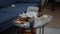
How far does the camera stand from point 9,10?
233 centimetres

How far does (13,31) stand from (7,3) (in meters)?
0.94

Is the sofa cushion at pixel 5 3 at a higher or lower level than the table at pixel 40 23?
higher

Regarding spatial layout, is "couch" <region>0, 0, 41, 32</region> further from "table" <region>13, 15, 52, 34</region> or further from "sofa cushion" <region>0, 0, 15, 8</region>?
"table" <region>13, 15, 52, 34</region>

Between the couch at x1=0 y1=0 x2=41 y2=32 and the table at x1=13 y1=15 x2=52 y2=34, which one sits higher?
the couch at x1=0 y1=0 x2=41 y2=32

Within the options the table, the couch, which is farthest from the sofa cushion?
the table

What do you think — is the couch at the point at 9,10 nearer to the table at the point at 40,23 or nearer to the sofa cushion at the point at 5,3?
the sofa cushion at the point at 5,3

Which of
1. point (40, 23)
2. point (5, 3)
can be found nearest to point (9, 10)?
point (5, 3)

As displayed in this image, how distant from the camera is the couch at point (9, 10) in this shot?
1.63 metres

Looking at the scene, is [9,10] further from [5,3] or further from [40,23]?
[40,23]

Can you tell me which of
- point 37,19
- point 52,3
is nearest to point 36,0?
point 37,19

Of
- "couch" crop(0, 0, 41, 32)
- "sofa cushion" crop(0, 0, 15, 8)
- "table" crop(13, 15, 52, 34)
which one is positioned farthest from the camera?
"sofa cushion" crop(0, 0, 15, 8)

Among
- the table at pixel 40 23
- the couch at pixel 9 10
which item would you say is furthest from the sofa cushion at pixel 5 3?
the table at pixel 40 23

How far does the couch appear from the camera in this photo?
5.33ft

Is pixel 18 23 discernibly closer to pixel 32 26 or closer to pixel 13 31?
pixel 32 26
